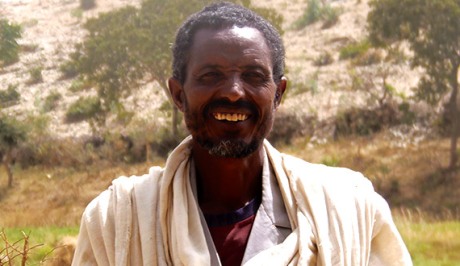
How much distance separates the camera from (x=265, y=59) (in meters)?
2.07

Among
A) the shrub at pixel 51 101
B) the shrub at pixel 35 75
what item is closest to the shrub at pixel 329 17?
the shrub at pixel 51 101

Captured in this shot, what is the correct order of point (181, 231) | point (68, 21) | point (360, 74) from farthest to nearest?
point (68, 21) < point (360, 74) < point (181, 231)

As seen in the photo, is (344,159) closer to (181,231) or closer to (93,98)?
(93,98)

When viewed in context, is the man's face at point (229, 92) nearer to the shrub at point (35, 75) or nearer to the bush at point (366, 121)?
the bush at point (366, 121)

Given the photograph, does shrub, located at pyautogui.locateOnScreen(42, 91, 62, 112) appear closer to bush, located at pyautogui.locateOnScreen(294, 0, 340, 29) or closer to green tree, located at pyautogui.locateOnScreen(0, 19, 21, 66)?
green tree, located at pyautogui.locateOnScreen(0, 19, 21, 66)

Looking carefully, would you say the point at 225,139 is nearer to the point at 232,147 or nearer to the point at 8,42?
the point at 232,147

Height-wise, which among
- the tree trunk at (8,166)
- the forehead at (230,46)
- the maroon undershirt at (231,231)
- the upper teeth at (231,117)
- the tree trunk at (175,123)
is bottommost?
Result: the tree trunk at (8,166)

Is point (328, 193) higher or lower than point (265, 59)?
lower

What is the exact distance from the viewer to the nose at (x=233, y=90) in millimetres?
1976

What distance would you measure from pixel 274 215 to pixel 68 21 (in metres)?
34.9

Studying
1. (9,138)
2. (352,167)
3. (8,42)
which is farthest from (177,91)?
(8,42)

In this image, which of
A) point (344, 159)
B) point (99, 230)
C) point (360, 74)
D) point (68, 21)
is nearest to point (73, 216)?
point (344, 159)

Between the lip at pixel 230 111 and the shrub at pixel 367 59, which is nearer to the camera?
the lip at pixel 230 111

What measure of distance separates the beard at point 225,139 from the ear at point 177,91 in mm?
65
